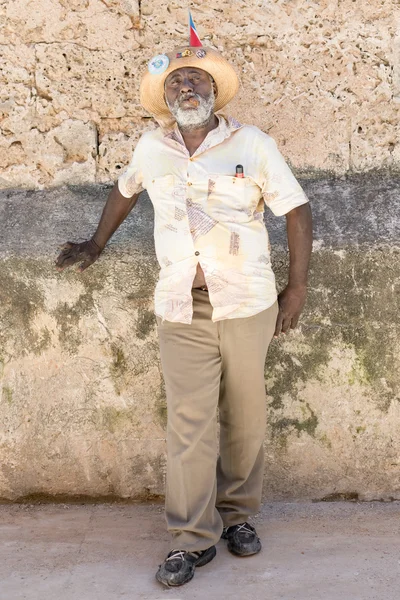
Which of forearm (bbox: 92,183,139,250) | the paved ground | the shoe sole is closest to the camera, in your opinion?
the paved ground

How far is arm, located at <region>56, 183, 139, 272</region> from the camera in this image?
3238 mm

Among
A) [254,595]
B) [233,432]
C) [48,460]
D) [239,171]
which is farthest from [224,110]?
[254,595]

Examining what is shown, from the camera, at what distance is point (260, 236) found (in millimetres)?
2947

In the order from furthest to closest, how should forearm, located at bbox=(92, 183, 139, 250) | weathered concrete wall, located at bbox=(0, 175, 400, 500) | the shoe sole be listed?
weathered concrete wall, located at bbox=(0, 175, 400, 500)
forearm, located at bbox=(92, 183, 139, 250)
the shoe sole

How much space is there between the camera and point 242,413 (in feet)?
9.86

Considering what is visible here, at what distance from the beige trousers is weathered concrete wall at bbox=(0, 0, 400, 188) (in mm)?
1105

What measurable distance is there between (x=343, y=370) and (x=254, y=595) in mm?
1065

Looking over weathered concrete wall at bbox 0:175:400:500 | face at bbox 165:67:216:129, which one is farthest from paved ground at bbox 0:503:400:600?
face at bbox 165:67:216:129

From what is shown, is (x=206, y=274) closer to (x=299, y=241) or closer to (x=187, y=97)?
(x=299, y=241)

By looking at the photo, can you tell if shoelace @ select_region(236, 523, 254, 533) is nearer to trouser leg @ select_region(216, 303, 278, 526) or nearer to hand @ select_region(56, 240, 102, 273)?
trouser leg @ select_region(216, 303, 278, 526)

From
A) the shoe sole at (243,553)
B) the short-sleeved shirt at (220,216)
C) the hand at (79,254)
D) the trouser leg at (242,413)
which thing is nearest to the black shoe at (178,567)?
the shoe sole at (243,553)

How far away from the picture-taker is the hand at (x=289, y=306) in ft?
10.1

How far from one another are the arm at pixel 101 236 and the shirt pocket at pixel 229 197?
0.49 metres

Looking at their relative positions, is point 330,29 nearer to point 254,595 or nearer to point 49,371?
point 49,371
